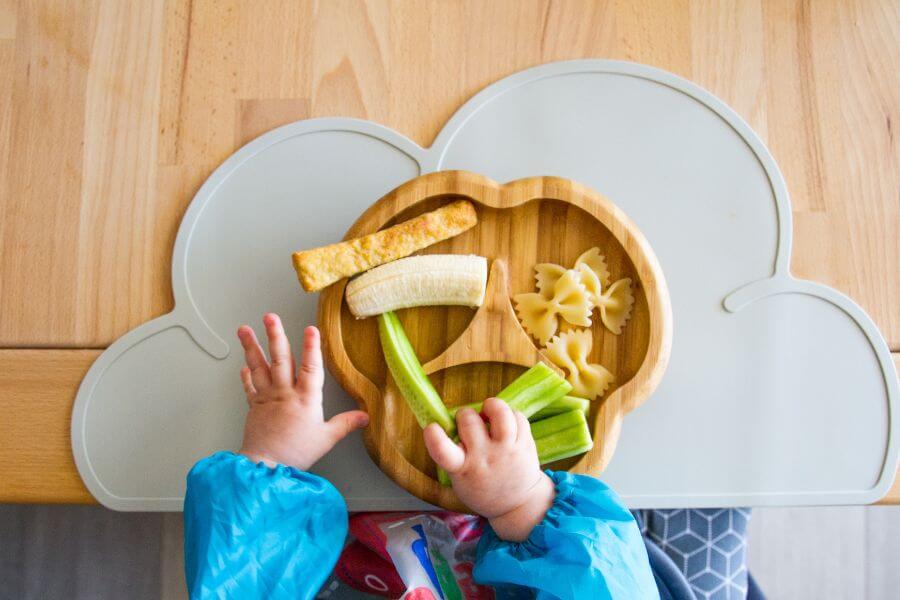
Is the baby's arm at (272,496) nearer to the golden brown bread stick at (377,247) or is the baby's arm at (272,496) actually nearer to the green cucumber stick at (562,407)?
the golden brown bread stick at (377,247)

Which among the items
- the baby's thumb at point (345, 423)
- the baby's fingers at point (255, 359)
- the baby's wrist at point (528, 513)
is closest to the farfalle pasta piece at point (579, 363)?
the baby's wrist at point (528, 513)

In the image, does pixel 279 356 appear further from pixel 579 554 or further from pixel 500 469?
pixel 579 554

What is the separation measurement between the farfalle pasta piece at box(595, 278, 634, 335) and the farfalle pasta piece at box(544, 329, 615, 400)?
0.10 ft

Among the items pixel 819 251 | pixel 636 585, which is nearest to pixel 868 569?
pixel 819 251

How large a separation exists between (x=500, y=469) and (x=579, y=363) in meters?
0.17

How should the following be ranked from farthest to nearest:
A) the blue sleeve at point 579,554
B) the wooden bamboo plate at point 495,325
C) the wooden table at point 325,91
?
1. the wooden table at point 325,91
2. the wooden bamboo plate at point 495,325
3. the blue sleeve at point 579,554

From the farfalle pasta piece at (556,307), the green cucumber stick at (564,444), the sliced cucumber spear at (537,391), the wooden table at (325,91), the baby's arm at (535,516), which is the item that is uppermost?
the wooden table at (325,91)

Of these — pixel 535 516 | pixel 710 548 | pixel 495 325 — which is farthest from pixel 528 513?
pixel 710 548

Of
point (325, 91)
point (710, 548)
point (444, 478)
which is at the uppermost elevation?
point (325, 91)

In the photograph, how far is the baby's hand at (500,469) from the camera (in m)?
0.75

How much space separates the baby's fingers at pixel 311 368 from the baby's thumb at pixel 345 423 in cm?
4

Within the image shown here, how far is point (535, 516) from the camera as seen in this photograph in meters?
0.77

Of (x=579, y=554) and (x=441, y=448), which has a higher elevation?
(x=441, y=448)

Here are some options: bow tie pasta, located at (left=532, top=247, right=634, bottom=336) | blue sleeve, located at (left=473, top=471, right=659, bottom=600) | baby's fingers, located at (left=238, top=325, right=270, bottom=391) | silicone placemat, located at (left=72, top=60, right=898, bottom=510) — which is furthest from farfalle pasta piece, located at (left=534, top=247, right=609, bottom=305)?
baby's fingers, located at (left=238, top=325, right=270, bottom=391)
